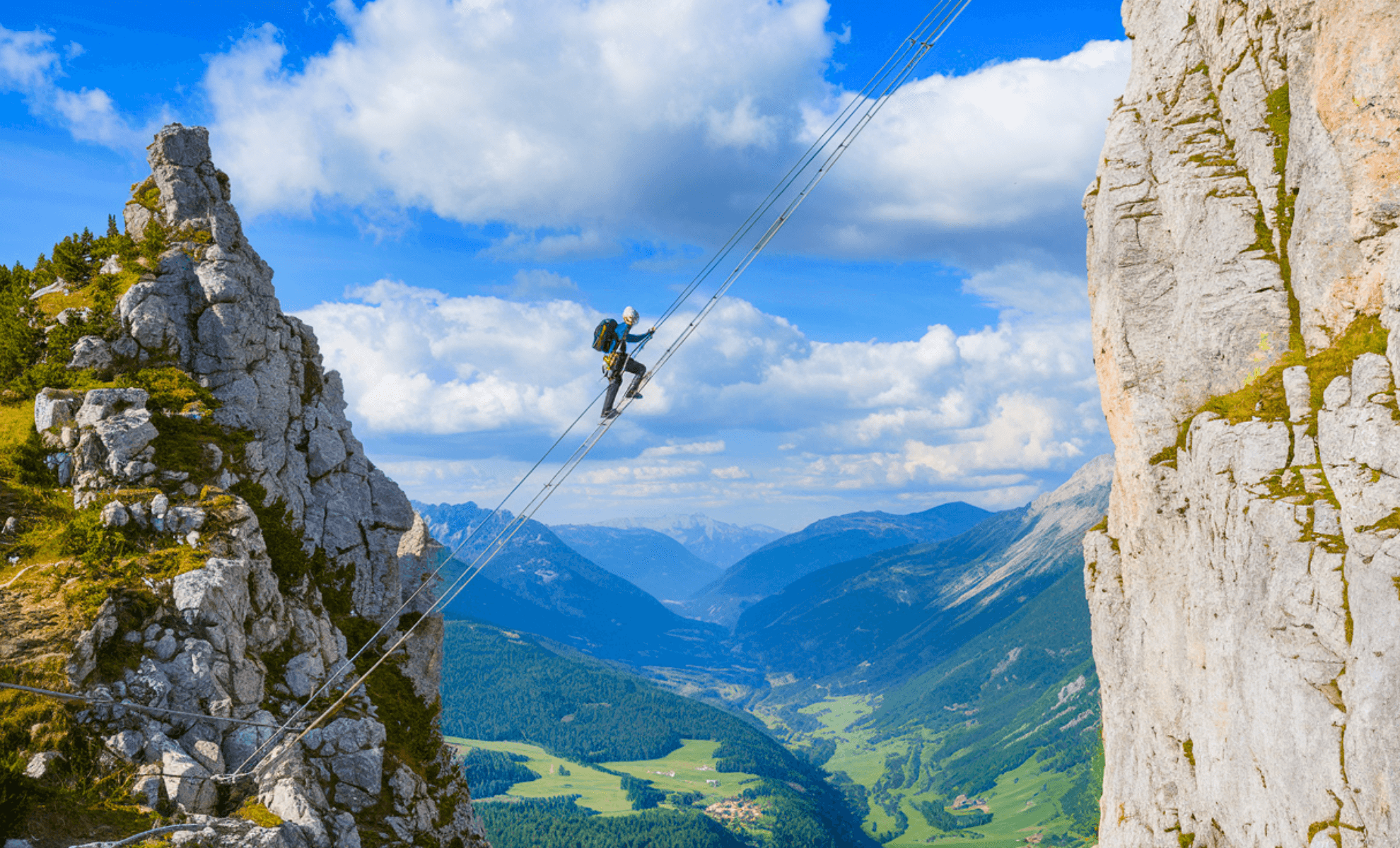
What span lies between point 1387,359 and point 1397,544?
6.42 m

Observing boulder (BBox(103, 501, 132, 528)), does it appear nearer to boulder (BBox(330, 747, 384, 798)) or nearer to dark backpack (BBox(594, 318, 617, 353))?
boulder (BBox(330, 747, 384, 798))

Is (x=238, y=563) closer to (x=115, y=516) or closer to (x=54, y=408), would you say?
(x=115, y=516)

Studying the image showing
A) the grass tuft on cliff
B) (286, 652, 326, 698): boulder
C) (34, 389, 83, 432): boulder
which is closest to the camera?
the grass tuft on cliff

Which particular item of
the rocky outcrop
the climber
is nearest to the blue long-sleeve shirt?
the climber

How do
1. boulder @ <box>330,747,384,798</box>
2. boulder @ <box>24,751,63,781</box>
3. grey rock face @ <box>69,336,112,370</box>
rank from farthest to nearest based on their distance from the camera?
grey rock face @ <box>69,336,112,370</box> → boulder @ <box>330,747,384,798</box> → boulder @ <box>24,751,63,781</box>

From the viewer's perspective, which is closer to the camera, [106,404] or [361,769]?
[361,769]

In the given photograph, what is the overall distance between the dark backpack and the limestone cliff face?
24.8 m

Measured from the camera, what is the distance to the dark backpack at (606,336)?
31.9m

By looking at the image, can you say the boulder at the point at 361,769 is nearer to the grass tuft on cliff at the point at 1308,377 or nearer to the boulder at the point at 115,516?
the boulder at the point at 115,516

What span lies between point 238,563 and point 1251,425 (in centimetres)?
3906

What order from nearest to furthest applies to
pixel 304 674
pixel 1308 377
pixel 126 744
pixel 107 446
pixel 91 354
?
pixel 126 744, pixel 1308 377, pixel 107 446, pixel 304 674, pixel 91 354

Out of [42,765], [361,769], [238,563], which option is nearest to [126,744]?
[42,765]

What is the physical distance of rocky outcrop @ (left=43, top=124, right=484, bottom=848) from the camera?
26.4m

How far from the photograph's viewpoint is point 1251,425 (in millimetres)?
31688
